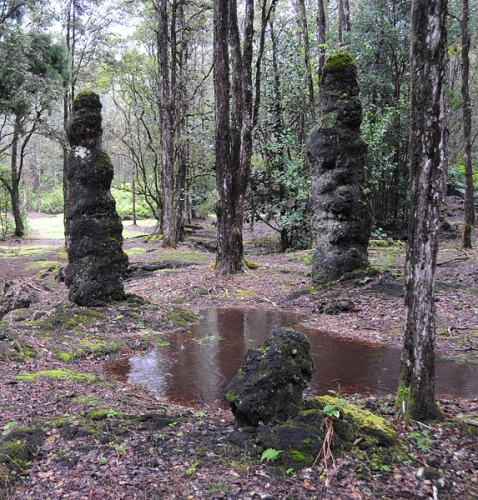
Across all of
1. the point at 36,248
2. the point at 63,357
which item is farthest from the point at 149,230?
the point at 63,357

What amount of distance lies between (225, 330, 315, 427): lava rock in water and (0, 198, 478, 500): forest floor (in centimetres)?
33

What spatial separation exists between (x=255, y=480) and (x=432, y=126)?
10.1ft

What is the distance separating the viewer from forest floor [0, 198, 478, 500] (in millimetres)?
2953

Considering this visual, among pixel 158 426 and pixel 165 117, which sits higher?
pixel 165 117

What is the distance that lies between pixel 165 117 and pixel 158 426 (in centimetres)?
1681

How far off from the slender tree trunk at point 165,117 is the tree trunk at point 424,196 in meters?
16.2

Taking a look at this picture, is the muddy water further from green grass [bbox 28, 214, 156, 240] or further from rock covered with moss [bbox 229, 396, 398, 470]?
green grass [bbox 28, 214, 156, 240]

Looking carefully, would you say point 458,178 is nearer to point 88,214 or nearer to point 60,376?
point 88,214

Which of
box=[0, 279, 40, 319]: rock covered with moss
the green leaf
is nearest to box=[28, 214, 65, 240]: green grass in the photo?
box=[0, 279, 40, 319]: rock covered with moss

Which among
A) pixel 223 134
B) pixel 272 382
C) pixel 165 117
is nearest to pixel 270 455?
pixel 272 382

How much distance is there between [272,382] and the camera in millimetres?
3742

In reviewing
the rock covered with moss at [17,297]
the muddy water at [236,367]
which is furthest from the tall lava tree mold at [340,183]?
the rock covered with moss at [17,297]

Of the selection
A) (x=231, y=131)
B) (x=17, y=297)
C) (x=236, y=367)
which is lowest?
(x=236, y=367)

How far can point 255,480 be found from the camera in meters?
3.01
